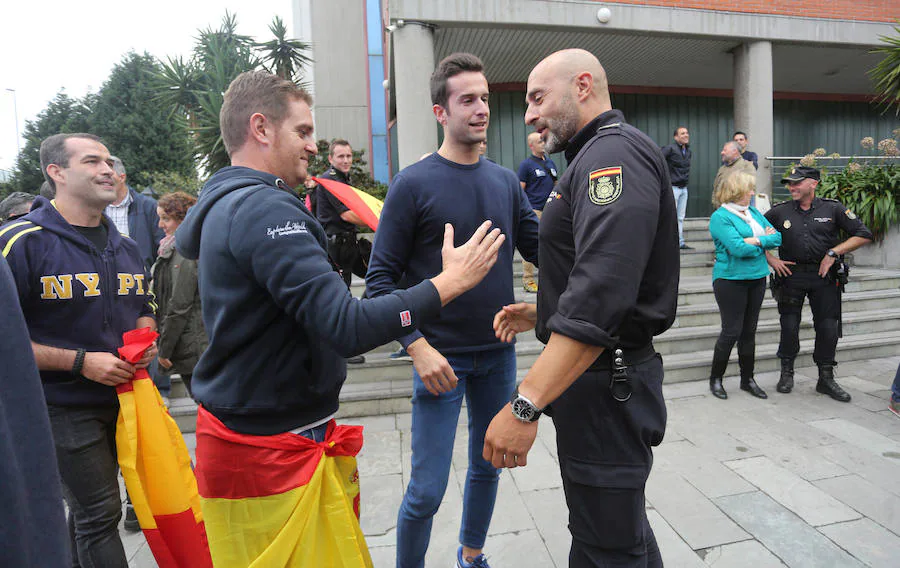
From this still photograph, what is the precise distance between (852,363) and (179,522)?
674cm

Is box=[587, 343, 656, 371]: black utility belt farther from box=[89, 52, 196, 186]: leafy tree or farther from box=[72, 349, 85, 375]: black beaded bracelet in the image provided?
box=[89, 52, 196, 186]: leafy tree

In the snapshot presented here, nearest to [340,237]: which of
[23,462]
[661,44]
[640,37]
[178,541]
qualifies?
[178,541]

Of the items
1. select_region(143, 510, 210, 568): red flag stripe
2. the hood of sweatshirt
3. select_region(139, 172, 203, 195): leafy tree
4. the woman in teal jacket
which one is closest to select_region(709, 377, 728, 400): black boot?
the woman in teal jacket

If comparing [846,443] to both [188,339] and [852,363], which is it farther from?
[188,339]

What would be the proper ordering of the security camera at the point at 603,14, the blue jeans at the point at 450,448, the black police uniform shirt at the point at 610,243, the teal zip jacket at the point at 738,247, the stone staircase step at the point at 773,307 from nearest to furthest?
1. the black police uniform shirt at the point at 610,243
2. the blue jeans at the point at 450,448
3. the teal zip jacket at the point at 738,247
4. the stone staircase step at the point at 773,307
5. the security camera at the point at 603,14

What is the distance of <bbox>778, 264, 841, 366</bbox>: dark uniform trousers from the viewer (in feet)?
16.2

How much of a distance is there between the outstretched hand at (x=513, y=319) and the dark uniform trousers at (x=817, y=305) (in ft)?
13.7

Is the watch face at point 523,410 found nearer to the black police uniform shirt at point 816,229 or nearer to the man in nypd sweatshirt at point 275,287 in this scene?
the man in nypd sweatshirt at point 275,287

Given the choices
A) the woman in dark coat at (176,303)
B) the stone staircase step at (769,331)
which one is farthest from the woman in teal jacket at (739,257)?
the woman in dark coat at (176,303)

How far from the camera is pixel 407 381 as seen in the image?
5305 millimetres

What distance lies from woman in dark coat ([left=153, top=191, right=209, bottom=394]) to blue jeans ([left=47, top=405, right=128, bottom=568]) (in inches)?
69.1

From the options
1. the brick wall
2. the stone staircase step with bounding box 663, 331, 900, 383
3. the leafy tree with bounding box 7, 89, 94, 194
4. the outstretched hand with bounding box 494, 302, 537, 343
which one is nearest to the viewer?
the outstretched hand with bounding box 494, 302, 537, 343

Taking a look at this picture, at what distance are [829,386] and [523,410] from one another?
190 inches

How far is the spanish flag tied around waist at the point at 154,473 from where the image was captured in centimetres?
219
